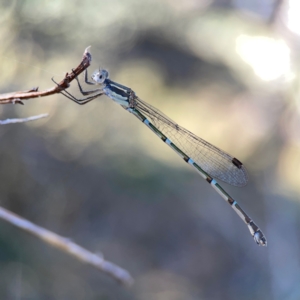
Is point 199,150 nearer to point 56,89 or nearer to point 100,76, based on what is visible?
point 100,76

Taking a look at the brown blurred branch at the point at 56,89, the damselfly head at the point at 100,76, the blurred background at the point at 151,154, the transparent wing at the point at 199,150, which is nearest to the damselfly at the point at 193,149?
the transparent wing at the point at 199,150

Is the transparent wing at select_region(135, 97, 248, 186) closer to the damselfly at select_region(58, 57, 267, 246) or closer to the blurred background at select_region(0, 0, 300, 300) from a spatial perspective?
the damselfly at select_region(58, 57, 267, 246)

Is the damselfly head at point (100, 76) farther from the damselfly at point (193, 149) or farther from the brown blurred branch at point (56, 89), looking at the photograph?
the brown blurred branch at point (56, 89)

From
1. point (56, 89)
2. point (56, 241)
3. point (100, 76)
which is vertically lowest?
point (56, 241)

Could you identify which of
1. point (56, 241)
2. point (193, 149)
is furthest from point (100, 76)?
point (193, 149)

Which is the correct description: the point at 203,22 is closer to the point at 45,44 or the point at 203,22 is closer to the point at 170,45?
the point at 170,45

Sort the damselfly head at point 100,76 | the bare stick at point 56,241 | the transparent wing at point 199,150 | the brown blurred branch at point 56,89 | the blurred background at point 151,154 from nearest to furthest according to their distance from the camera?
1. the brown blurred branch at point 56,89
2. the bare stick at point 56,241
3. the damselfly head at point 100,76
4. the transparent wing at point 199,150
5. the blurred background at point 151,154

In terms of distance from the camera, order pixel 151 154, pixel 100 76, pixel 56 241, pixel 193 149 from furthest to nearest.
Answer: pixel 151 154, pixel 193 149, pixel 100 76, pixel 56 241

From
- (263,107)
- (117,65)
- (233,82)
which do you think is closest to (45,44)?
(117,65)
